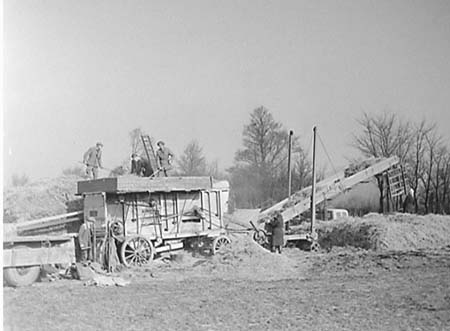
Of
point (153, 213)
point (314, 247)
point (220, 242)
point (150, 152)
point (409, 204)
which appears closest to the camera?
point (150, 152)

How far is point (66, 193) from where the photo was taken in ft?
16.3

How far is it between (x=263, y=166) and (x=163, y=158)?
1.04m

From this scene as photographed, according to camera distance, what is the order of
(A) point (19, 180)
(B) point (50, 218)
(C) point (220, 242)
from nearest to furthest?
(A) point (19, 180), (B) point (50, 218), (C) point (220, 242)

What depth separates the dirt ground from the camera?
2.89m

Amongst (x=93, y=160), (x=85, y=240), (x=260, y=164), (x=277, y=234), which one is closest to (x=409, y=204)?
(x=277, y=234)

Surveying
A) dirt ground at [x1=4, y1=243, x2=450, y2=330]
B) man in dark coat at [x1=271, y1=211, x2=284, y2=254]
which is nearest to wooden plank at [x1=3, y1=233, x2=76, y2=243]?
dirt ground at [x1=4, y1=243, x2=450, y2=330]

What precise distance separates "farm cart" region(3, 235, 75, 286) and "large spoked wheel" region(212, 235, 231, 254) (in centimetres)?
141

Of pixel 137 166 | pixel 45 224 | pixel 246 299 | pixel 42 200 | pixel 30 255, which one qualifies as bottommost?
pixel 246 299

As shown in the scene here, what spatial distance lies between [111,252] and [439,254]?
2595 mm

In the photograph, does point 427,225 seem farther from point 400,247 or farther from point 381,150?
point 381,150

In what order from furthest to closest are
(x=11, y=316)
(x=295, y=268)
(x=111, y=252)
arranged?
(x=295, y=268) < (x=111, y=252) < (x=11, y=316)

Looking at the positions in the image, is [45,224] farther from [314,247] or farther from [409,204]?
[409,204]

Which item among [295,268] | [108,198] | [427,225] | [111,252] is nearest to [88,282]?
[111,252]

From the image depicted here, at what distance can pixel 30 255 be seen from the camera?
375 cm
